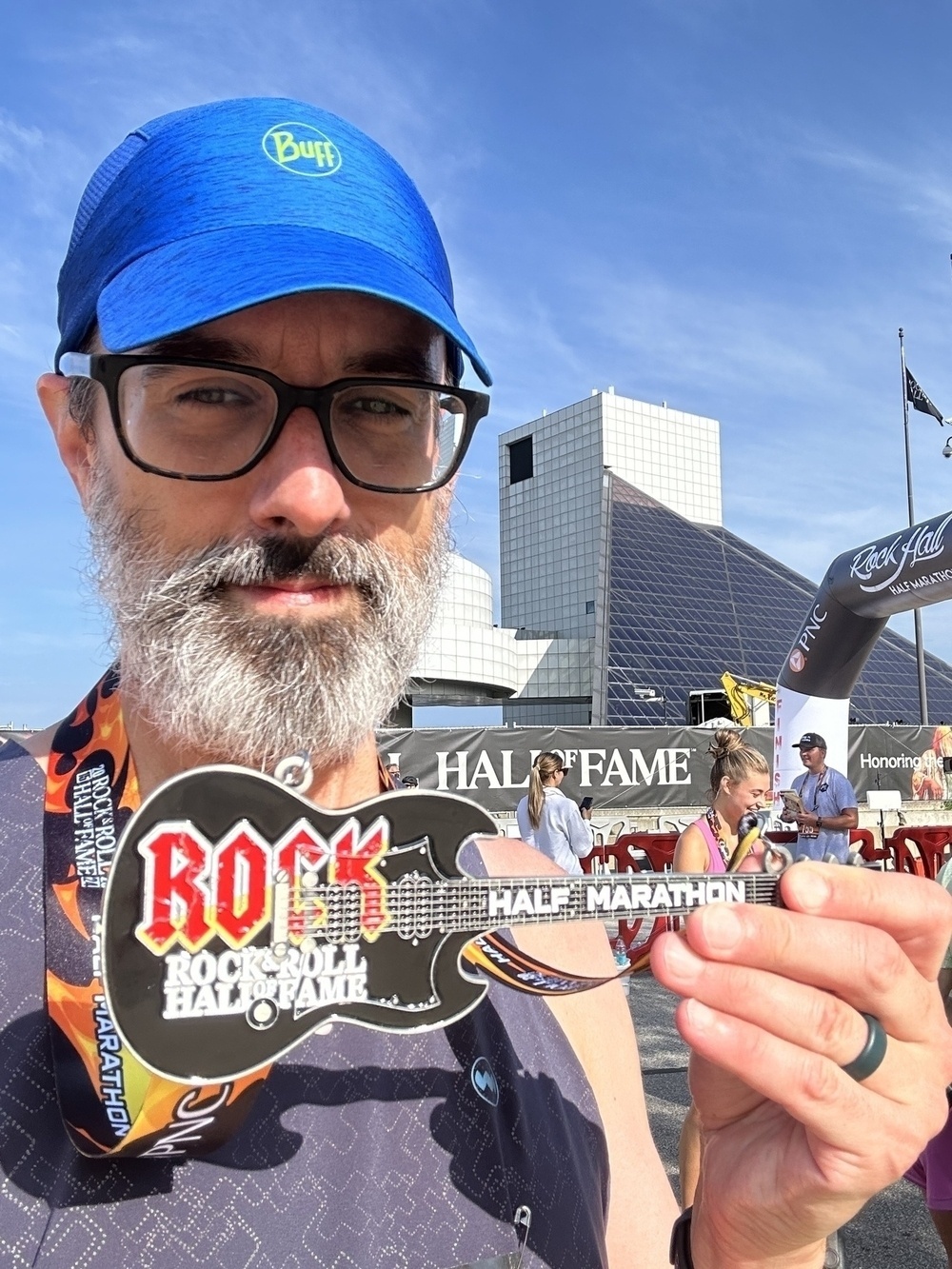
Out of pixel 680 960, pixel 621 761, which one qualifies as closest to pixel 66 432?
pixel 680 960

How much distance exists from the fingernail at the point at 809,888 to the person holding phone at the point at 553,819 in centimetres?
712

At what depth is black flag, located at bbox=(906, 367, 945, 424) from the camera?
872 inches

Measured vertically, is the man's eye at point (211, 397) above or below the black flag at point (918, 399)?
below

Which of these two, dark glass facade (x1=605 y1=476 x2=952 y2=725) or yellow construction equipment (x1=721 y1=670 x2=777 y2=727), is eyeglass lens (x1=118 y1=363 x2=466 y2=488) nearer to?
yellow construction equipment (x1=721 y1=670 x2=777 y2=727)

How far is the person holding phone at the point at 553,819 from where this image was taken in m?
8.12

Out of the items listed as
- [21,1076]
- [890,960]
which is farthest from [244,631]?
[890,960]

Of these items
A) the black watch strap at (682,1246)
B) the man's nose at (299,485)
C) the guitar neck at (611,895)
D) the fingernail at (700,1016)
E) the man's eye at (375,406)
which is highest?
the man's eye at (375,406)

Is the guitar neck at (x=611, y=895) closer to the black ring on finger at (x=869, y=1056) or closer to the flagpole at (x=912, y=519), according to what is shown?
the black ring on finger at (x=869, y=1056)

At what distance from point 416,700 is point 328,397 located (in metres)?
42.5

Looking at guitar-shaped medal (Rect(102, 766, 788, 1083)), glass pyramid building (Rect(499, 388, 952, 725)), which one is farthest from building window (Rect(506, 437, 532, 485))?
guitar-shaped medal (Rect(102, 766, 788, 1083))

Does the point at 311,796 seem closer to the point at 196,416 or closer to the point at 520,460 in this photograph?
the point at 196,416

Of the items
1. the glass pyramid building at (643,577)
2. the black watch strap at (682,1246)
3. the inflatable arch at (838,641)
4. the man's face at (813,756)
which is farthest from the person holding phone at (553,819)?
the glass pyramid building at (643,577)

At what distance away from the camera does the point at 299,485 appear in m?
1.08

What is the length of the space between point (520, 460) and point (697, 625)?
2367 centimetres
